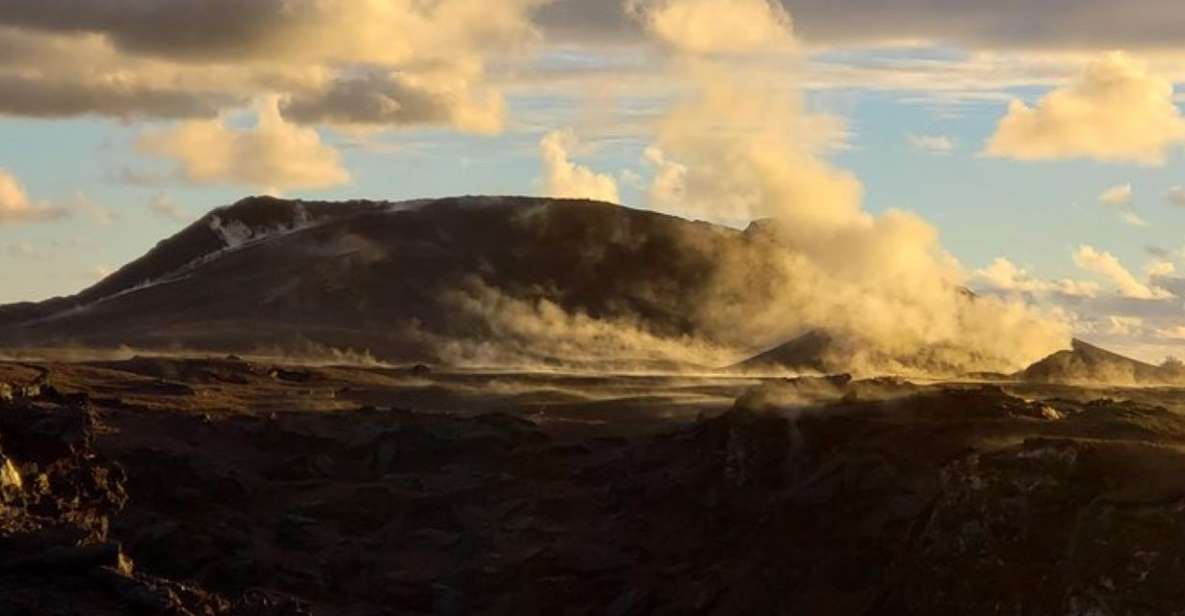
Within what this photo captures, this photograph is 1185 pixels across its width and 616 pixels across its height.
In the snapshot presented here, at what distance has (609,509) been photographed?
106 metres

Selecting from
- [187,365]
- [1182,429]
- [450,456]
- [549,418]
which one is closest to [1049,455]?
[1182,429]

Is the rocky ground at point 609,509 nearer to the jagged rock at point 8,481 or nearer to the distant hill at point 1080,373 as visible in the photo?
the jagged rock at point 8,481

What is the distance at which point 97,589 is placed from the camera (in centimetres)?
6975

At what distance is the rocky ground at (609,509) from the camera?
263 ft

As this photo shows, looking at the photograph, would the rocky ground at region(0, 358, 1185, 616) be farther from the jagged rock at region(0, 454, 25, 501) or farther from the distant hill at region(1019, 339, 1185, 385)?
the distant hill at region(1019, 339, 1185, 385)

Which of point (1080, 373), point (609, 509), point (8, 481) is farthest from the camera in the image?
point (1080, 373)

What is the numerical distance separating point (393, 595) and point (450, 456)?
24.6 m

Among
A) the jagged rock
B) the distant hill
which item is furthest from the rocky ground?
the distant hill

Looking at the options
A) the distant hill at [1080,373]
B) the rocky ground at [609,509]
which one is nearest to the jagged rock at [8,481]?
the rocky ground at [609,509]

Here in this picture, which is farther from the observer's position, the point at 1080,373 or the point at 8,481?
the point at 1080,373

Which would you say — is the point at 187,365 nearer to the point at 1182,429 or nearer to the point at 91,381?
the point at 91,381

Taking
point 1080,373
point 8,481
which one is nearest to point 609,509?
point 8,481

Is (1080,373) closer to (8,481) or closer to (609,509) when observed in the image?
(609,509)

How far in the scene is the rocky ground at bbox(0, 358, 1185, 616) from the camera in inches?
3162
